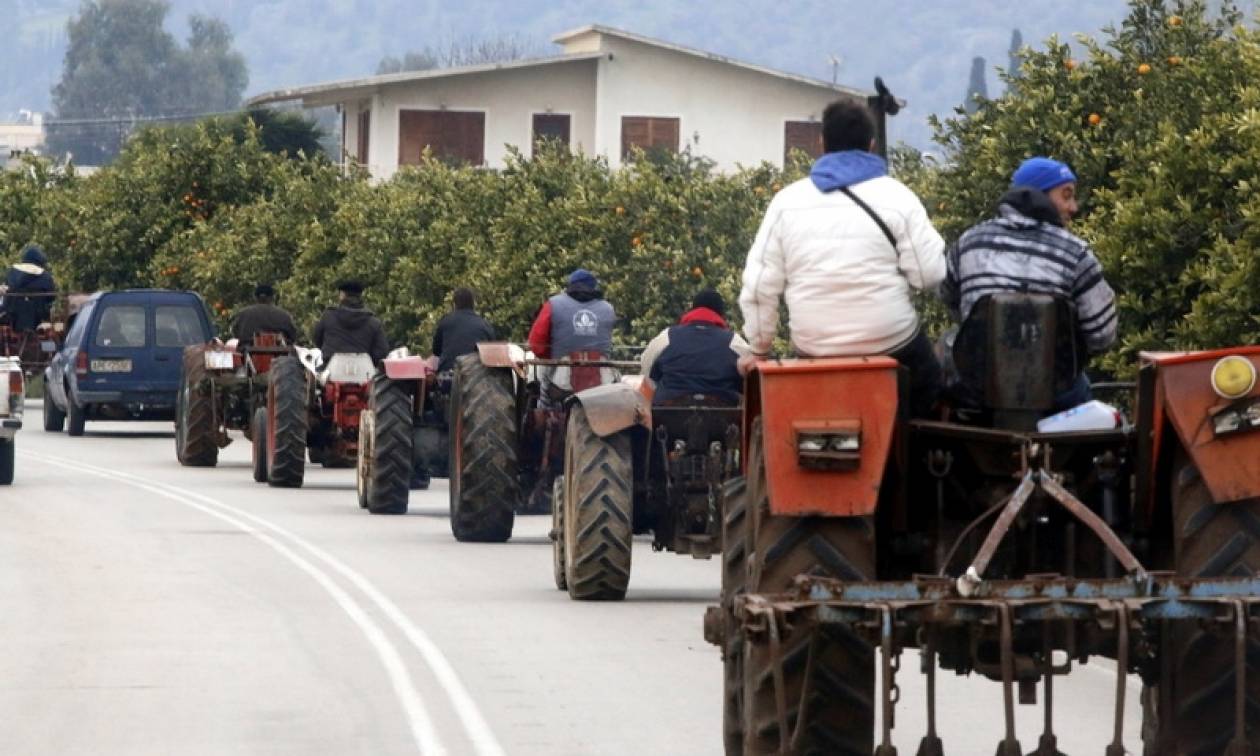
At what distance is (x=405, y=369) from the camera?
76.9 feet

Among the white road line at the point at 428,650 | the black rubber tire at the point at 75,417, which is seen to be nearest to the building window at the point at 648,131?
the black rubber tire at the point at 75,417

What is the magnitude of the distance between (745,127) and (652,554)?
47170mm

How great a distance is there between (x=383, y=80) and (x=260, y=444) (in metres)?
36.7

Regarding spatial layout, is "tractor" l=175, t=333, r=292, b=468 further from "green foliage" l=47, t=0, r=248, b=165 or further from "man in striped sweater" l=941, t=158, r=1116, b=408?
"green foliage" l=47, t=0, r=248, b=165

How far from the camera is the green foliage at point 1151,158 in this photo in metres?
17.0

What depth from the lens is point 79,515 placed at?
23.0 meters

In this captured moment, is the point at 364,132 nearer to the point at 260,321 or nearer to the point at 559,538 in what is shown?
the point at 260,321

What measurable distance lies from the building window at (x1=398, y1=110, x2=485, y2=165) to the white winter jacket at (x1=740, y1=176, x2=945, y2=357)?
182ft

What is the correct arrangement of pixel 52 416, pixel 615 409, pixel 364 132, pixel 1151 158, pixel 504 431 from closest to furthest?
pixel 615 409 → pixel 1151 158 → pixel 504 431 → pixel 52 416 → pixel 364 132

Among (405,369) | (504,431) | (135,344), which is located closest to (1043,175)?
(504,431)

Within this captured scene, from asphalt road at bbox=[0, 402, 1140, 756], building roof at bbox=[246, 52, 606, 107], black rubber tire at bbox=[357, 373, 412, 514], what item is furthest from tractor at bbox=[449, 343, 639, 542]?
building roof at bbox=[246, 52, 606, 107]

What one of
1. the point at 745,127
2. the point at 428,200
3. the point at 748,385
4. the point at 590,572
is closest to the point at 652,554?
the point at 590,572

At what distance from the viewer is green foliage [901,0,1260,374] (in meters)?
17.0

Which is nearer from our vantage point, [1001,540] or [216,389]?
[1001,540]
